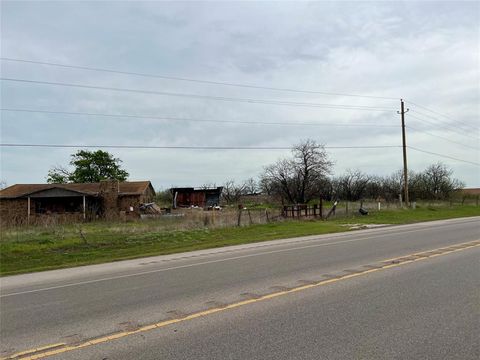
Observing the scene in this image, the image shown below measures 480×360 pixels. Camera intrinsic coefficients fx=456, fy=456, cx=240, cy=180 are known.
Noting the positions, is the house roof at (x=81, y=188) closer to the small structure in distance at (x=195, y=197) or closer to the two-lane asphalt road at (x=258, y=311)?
the small structure in distance at (x=195, y=197)

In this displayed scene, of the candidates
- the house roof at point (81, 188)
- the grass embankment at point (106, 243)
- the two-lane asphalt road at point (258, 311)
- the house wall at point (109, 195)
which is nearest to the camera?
the two-lane asphalt road at point (258, 311)

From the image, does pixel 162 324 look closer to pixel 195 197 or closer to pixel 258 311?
pixel 258 311

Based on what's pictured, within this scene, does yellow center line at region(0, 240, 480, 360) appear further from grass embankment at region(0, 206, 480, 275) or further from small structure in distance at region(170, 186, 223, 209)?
small structure in distance at region(170, 186, 223, 209)

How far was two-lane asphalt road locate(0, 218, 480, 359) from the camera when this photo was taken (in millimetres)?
5191

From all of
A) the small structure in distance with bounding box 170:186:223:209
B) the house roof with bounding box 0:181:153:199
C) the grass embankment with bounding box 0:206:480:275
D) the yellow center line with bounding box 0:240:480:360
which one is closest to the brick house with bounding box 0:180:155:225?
the house roof with bounding box 0:181:153:199

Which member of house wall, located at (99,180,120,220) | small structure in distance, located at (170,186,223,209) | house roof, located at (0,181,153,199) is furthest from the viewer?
small structure in distance, located at (170,186,223,209)

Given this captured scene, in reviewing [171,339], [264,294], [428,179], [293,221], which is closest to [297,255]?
[264,294]

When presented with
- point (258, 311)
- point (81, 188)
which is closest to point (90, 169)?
point (81, 188)

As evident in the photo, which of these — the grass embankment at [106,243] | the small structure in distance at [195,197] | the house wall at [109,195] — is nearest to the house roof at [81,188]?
the house wall at [109,195]

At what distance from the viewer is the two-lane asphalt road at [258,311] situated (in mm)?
5191

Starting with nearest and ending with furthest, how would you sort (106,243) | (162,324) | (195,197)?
(162,324) → (106,243) → (195,197)

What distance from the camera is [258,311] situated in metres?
6.78

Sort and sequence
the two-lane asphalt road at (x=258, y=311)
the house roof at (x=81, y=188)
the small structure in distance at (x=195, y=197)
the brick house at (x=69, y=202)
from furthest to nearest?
the small structure in distance at (x=195, y=197), the house roof at (x=81, y=188), the brick house at (x=69, y=202), the two-lane asphalt road at (x=258, y=311)

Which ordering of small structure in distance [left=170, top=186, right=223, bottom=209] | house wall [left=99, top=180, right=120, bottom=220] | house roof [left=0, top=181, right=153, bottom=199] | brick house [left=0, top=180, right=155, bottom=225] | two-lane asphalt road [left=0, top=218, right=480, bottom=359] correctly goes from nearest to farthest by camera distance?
two-lane asphalt road [left=0, top=218, right=480, bottom=359] → brick house [left=0, top=180, right=155, bottom=225] → house wall [left=99, top=180, right=120, bottom=220] → house roof [left=0, top=181, right=153, bottom=199] → small structure in distance [left=170, top=186, right=223, bottom=209]
